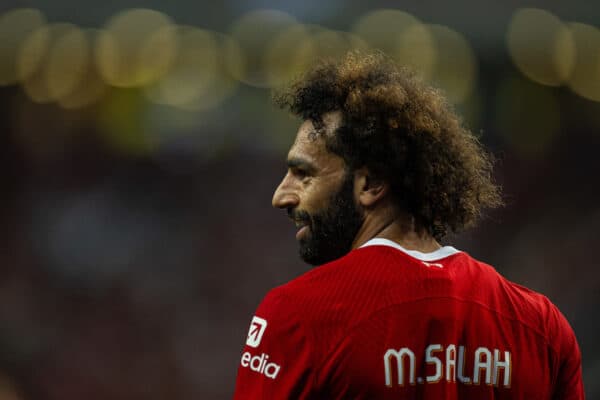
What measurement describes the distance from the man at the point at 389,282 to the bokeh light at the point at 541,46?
4152 mm

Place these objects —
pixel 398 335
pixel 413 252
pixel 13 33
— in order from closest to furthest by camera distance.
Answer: pixel 398 335 < pixel 413 252 < pixel 13 33

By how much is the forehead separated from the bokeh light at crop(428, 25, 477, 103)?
13.5 feet

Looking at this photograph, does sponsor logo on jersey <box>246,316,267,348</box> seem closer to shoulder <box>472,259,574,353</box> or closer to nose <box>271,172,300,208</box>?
nose <box>271,172,300,208</box>

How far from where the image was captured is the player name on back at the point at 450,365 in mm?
1378

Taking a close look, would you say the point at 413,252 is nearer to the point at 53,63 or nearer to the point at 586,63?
the point at 586,63

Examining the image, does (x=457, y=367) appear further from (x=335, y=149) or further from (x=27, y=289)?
(x=27, y=289)

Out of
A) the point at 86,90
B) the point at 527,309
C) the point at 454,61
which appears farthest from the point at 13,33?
the point at 527,309

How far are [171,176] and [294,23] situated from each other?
1433 millimetres

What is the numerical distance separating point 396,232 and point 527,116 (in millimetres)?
4437

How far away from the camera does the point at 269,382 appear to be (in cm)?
140

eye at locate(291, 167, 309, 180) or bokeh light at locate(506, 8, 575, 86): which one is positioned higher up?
bokeh light at locate(506, 8, 575, 86)

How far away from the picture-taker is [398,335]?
54.8 inches

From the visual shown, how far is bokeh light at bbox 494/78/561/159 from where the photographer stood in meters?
5.68

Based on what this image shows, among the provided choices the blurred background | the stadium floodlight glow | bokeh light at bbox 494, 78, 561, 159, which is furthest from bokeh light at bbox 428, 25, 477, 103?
the stadium floodlight glow
